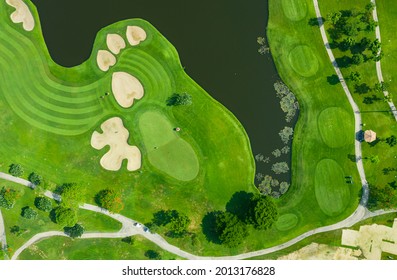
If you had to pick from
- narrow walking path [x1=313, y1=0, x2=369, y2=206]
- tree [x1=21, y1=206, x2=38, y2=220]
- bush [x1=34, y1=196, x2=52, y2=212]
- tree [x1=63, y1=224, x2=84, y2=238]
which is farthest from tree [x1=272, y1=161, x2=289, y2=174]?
tree [x1=21, y1=206, x2=38, y2=220]

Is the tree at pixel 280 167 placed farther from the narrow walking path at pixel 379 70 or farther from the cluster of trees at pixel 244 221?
the narrow walking path at pixel 379 70

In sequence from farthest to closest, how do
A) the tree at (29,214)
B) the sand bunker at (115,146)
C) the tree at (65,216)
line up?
the sand bunker at (115,146) → the tree at (29,214) → the tree at (65,216)

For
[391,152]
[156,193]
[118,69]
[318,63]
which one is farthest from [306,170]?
[118,69]

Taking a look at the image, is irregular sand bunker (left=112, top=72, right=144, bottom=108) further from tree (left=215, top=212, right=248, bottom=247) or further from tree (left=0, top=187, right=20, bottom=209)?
tree (left=215, top=212, right=248, bottom=247)

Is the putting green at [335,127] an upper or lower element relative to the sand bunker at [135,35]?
lower

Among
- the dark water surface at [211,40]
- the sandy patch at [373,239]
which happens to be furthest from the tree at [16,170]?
the sandy patch at [373,239]
